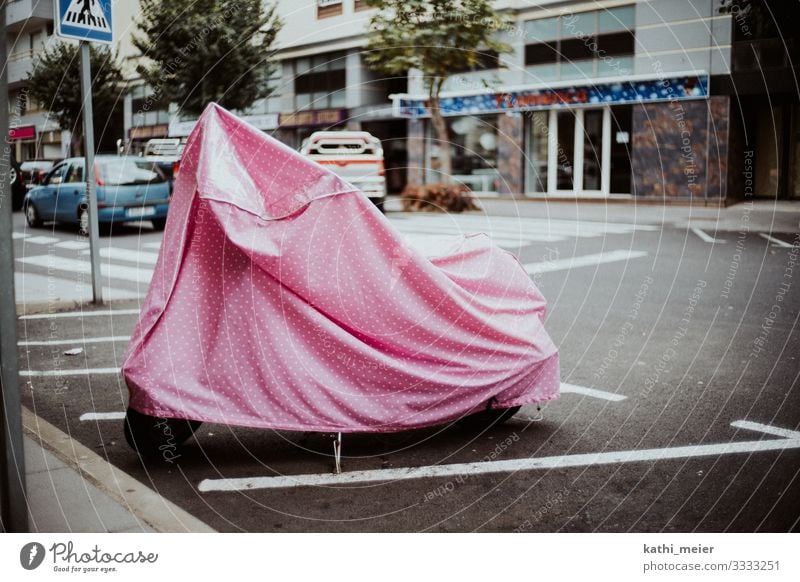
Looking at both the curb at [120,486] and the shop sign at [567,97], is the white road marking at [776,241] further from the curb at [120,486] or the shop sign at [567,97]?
the curb at [120,486]

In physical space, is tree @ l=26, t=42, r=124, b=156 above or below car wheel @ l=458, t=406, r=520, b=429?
above

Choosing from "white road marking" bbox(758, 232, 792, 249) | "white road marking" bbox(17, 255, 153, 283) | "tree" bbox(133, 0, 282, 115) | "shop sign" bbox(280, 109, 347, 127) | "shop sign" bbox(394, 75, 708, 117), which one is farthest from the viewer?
"shop sign" bbox(280, 109, 347, 127)

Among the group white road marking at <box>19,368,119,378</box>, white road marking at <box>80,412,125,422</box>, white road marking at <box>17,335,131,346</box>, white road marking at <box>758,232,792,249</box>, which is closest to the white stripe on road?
white road marking at <box>758,232,792,249</box>

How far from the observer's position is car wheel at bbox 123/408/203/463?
3.63 meters

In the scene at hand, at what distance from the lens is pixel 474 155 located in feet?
84.0

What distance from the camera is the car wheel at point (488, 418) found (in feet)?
14.0

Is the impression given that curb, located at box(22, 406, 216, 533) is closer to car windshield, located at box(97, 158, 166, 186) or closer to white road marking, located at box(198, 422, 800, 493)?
white road marking, located at box(198, 422, 800, 493)

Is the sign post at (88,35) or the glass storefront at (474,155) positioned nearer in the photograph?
the sign post at (88,35)

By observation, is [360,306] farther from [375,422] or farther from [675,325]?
[675,325]

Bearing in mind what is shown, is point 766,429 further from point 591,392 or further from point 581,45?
point 581,45

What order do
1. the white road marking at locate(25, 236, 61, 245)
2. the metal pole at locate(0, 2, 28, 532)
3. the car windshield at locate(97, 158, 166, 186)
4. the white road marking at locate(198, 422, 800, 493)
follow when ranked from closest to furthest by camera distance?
the metal pole at locate(0, 2, 28, 532) → the white road marking at locate(198, 422, 800, 493) → the white road marking at locate(25, 236, 61, 245) → the car windshield at locate(97, 158, 166, 186)

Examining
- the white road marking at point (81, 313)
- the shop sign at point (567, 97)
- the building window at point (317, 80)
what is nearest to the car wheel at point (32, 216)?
the building window at point (317, 80)

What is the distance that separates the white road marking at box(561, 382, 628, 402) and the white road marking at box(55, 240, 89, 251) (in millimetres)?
9518

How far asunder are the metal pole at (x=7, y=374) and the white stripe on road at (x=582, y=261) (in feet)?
24.7
